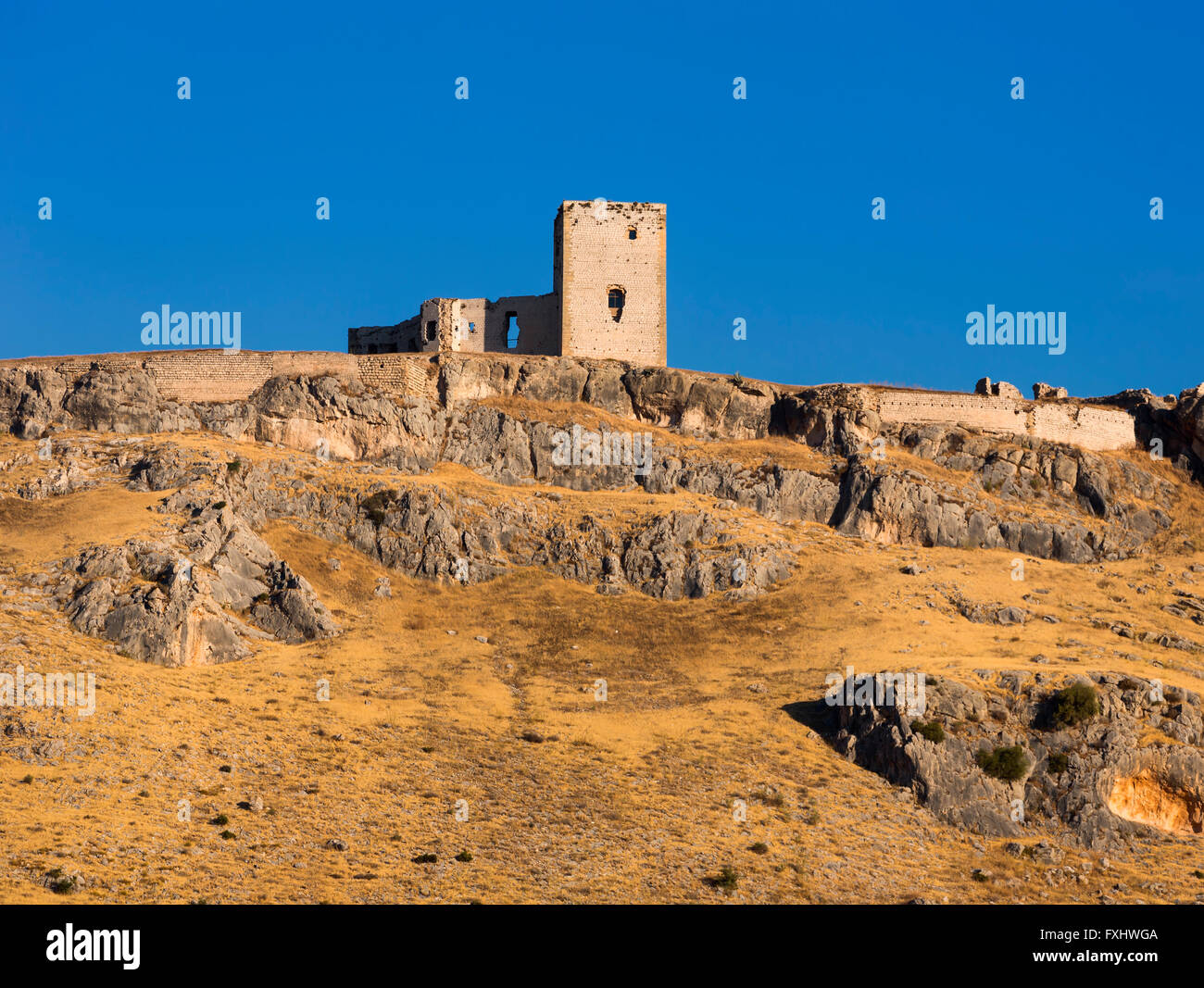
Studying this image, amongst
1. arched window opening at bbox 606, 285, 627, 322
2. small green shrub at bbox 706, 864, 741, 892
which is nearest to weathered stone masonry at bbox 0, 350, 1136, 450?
arched window opening at bbox 606, 285, 627, 322

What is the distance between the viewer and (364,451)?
2704 inches

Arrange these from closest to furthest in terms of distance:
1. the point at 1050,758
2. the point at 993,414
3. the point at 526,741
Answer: the point at 1050,758 → the point at 526,741 → the point at 993,414

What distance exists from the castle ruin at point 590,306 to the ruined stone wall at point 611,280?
5cm

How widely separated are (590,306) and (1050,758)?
3795 centimetres

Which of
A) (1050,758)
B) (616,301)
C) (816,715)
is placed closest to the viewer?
(1050,758)

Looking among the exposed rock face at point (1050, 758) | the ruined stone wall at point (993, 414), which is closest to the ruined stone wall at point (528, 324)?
the ruined stone wall at point (993, 414)

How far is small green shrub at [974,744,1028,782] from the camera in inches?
1833

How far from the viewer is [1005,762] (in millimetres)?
46750

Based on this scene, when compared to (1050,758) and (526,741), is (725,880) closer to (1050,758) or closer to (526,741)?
(526,741)

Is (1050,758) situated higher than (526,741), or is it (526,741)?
(526,741)

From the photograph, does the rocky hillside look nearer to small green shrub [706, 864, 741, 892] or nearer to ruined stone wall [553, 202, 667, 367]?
small green shrub [706, 864, 741, 892]

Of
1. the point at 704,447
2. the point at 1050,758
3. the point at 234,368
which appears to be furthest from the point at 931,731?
the point at 234,368

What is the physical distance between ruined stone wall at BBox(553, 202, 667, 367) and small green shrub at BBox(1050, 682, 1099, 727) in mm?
33787
